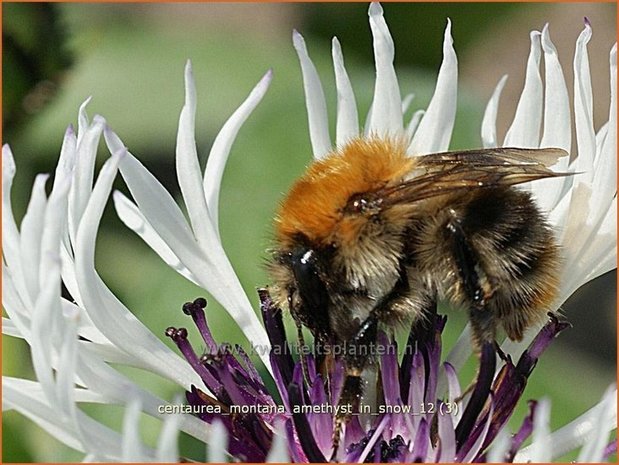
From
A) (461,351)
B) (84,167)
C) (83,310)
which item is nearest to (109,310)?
(83,310)

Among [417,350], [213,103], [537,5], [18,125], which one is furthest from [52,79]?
[537,5]

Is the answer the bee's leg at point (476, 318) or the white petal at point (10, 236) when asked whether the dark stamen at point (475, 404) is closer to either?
the bee's leg at point (476, 318)

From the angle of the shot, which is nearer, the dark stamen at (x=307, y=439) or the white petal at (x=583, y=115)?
the dark stamen at (x=307, y=439)

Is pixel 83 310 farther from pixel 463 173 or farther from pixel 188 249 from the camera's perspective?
pixel 463 173

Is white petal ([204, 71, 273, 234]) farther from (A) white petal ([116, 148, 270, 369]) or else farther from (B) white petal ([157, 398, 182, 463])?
(B) white petal ([157, 398, 182, 463])

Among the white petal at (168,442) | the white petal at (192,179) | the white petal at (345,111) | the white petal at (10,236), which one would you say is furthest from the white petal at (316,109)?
the white petal at (168,442)

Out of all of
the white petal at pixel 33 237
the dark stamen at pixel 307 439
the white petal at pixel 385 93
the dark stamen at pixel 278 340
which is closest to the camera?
the white petal at pixel 33 237

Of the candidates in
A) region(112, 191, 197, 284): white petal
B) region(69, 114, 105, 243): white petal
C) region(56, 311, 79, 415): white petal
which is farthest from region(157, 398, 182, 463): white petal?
region(112, 191, 197, 284): white petal
